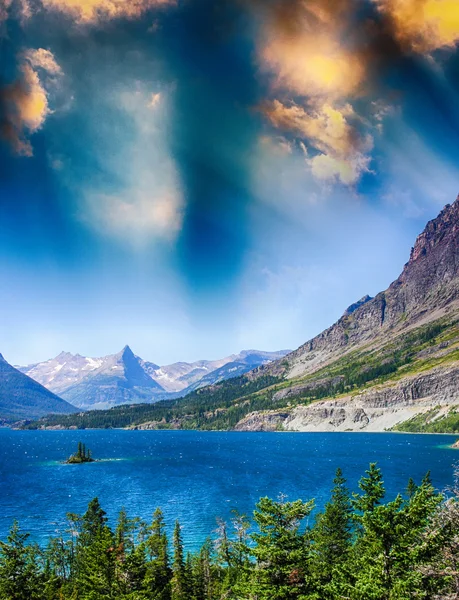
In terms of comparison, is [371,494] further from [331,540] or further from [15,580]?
[15,580]

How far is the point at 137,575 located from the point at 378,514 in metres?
31.9

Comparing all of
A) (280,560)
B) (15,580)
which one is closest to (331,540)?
(280,560)

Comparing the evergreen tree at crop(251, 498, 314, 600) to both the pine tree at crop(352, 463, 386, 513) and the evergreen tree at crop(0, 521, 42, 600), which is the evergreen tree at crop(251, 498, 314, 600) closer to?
the pine tree at crop(352, 463, 386, 513)

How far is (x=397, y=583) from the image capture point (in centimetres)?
2381

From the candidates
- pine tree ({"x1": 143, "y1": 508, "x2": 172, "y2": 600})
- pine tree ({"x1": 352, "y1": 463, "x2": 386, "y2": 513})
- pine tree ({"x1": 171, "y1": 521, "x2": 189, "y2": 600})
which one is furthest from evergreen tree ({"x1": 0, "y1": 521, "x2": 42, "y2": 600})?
pine tree ({"x1": 352, "y1": 463, "x2": 386, "y2": 513})

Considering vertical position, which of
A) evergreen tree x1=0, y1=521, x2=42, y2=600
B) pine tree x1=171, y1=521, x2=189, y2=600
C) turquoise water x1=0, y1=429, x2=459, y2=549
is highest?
evergreen tree x1=0, y1=521, x2=42, y2=600

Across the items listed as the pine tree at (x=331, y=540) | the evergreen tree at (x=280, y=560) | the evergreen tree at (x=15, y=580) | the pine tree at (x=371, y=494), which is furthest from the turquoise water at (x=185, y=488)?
the pine tree at (x=371, y=494)

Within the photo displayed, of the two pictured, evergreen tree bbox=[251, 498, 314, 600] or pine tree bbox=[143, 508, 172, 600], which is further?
pine tree bbox=[143, 508, 172, 600]

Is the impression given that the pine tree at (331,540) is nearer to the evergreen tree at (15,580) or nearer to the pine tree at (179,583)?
the pine tree at (179,583)

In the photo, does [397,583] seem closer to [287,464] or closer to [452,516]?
[452,516]

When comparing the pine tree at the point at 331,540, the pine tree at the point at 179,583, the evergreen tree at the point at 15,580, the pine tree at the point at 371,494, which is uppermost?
the pine tree at the point at 371,494

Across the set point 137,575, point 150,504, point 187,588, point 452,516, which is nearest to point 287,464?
point 150,504

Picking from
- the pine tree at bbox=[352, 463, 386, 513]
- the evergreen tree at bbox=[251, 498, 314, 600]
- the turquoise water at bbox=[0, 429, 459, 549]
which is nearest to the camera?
the evergreen tree at bbox=[251, 498, 314, 600]

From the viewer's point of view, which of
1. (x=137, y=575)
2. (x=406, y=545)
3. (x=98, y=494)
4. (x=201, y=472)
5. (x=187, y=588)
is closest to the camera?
(x=406, y=545)
